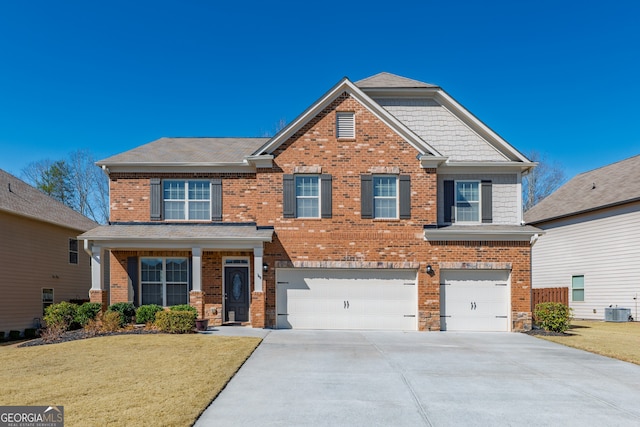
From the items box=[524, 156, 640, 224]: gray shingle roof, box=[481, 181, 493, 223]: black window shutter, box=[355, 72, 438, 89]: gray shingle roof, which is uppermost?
box=[355, 72, 438, 89]: gray shingle roof

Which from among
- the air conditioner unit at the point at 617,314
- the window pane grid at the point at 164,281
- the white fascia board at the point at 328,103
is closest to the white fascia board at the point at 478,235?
the white fascia board at the point at 328,103

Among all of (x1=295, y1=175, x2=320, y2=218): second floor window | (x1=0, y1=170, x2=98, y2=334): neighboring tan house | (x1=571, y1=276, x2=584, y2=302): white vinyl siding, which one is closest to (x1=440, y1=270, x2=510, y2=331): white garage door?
(x1=295, y1=175, x2=320, y2=218): second floor window

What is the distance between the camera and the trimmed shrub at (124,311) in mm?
16250

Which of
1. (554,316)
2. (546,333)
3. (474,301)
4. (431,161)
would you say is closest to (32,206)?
(431,161)

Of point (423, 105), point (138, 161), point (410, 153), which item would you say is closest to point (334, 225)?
point (410, 153)

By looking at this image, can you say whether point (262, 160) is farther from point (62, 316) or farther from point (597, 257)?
point (597, 257)

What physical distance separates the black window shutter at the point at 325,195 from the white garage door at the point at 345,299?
2.07 metres

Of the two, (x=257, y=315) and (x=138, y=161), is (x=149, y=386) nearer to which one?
(x=257, y=315)

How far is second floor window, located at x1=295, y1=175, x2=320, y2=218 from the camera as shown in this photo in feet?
57.4

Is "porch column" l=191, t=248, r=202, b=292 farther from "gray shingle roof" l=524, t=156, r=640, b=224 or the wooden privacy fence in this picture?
"gray shingle roof" l=524, t=156, r=640, b=224

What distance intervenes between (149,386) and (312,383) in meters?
2.93

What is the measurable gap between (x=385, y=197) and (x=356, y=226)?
1510 millimetres

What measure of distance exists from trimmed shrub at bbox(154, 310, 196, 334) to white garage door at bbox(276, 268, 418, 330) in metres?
3.26

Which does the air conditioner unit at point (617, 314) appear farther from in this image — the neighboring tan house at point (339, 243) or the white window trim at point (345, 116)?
the white window trim at point (345, 116)
